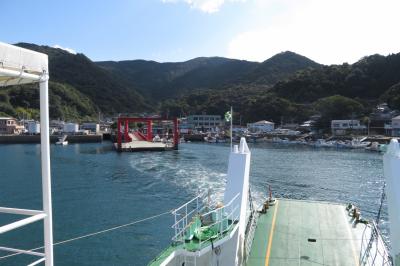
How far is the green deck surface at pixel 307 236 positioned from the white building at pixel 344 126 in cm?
8206

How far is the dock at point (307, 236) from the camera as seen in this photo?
10.2m

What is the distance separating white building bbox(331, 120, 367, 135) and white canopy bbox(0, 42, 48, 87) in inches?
3721

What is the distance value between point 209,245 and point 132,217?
12764 mm

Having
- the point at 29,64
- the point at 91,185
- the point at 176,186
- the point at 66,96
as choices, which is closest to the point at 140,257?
the point at 29,64

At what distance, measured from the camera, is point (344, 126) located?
3656 inches

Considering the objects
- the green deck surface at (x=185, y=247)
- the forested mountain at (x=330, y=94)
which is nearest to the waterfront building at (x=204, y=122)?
the forested mountain at (x=330, y=94)

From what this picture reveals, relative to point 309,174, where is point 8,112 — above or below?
above

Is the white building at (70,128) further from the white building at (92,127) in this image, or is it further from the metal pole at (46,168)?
the metal pole at (46,168)

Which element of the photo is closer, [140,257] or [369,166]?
[140,257]

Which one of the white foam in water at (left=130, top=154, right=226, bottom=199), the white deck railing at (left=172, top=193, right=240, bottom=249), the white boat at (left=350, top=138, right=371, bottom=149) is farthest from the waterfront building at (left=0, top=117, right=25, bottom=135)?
the white deck railing at (left=172, top=193, right=240, bottom=249)

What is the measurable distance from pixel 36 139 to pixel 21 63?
9678cm

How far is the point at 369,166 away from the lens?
43219 millimetres

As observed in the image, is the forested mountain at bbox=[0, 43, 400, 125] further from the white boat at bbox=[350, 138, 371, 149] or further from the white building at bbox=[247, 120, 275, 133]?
the white boat at bbox=[350, 138, 371, 149]

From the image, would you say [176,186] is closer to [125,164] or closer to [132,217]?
[132,217]
